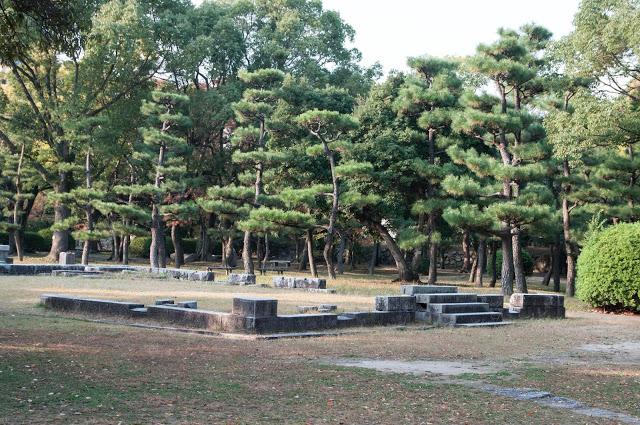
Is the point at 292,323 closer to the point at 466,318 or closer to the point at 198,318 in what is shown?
the point at 198,318

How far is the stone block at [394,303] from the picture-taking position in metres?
15.2

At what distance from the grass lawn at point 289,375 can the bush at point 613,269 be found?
4.61 m

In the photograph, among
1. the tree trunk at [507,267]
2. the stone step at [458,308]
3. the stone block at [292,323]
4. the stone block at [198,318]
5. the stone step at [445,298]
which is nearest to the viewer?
the stone block at [292,323]

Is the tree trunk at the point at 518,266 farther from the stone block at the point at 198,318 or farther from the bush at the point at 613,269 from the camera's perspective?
the stone block at the point at 198,318

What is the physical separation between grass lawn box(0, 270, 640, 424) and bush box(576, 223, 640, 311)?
15.1 ft

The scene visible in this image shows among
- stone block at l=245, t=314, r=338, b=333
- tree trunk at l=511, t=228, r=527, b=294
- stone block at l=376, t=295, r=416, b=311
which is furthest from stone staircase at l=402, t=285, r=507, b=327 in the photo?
tree trunk at l=511, t=228, r=527, b=294

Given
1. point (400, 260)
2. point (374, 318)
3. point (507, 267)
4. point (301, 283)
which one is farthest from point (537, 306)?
point (400, 260)

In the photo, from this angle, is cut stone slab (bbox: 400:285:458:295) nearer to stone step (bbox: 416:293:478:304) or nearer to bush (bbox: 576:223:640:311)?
stone step (bbox: 416:293:478:304)

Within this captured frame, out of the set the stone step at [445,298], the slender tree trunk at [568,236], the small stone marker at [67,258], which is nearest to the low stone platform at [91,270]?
the small stone marker at [67,258]

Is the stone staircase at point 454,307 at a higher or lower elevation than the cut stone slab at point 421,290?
lower

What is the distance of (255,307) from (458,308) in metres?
5.52

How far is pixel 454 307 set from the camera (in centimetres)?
1606

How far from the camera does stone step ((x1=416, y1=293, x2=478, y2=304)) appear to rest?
52.7ft

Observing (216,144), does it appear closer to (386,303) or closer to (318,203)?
(318,203)
